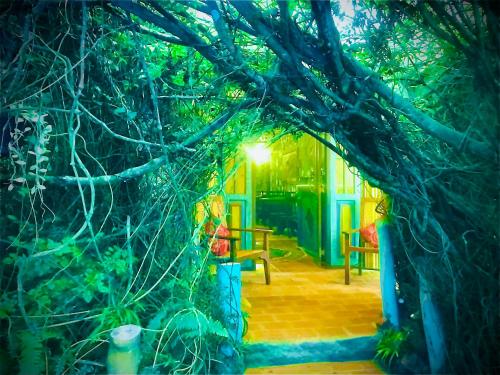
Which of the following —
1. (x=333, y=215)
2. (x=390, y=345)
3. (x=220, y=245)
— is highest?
(x=333, y=215)

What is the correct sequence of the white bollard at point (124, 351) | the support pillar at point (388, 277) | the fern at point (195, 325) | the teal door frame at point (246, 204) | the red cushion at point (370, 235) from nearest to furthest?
the white bollard at point (124, 351) < the fern at point (195, 325) < the support pillar at point (388, 277) < the red cushion at point (370, 235) < the teal door frame at point (246, 204)

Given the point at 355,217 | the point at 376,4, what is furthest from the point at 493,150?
the point at 355,217

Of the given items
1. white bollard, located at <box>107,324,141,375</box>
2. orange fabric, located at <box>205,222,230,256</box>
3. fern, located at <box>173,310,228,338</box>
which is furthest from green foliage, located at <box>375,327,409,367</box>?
white bollard, located at <box>107,324,141,375</box>

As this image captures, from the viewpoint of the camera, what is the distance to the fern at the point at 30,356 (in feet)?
9.05

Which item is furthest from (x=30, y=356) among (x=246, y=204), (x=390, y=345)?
(x=246, y=204)

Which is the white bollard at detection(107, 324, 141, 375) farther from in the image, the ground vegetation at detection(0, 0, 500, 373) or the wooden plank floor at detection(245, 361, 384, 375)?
the wooden plank floor at detection(245, 361, 384, 375)

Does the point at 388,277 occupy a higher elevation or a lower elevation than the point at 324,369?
higher

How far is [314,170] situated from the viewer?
8898 millimetres

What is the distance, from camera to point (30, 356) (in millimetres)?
2766

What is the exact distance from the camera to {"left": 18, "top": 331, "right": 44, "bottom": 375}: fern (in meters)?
2.76

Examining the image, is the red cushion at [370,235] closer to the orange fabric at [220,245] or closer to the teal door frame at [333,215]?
the teal door frame at [333,215]

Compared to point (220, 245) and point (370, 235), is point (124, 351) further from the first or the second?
point (370, 235)

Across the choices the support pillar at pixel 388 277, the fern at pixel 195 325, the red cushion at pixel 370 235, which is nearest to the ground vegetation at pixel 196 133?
the fern at pixel 195 325

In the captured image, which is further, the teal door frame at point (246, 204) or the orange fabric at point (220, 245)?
the teal door frame at point (246, 204)
